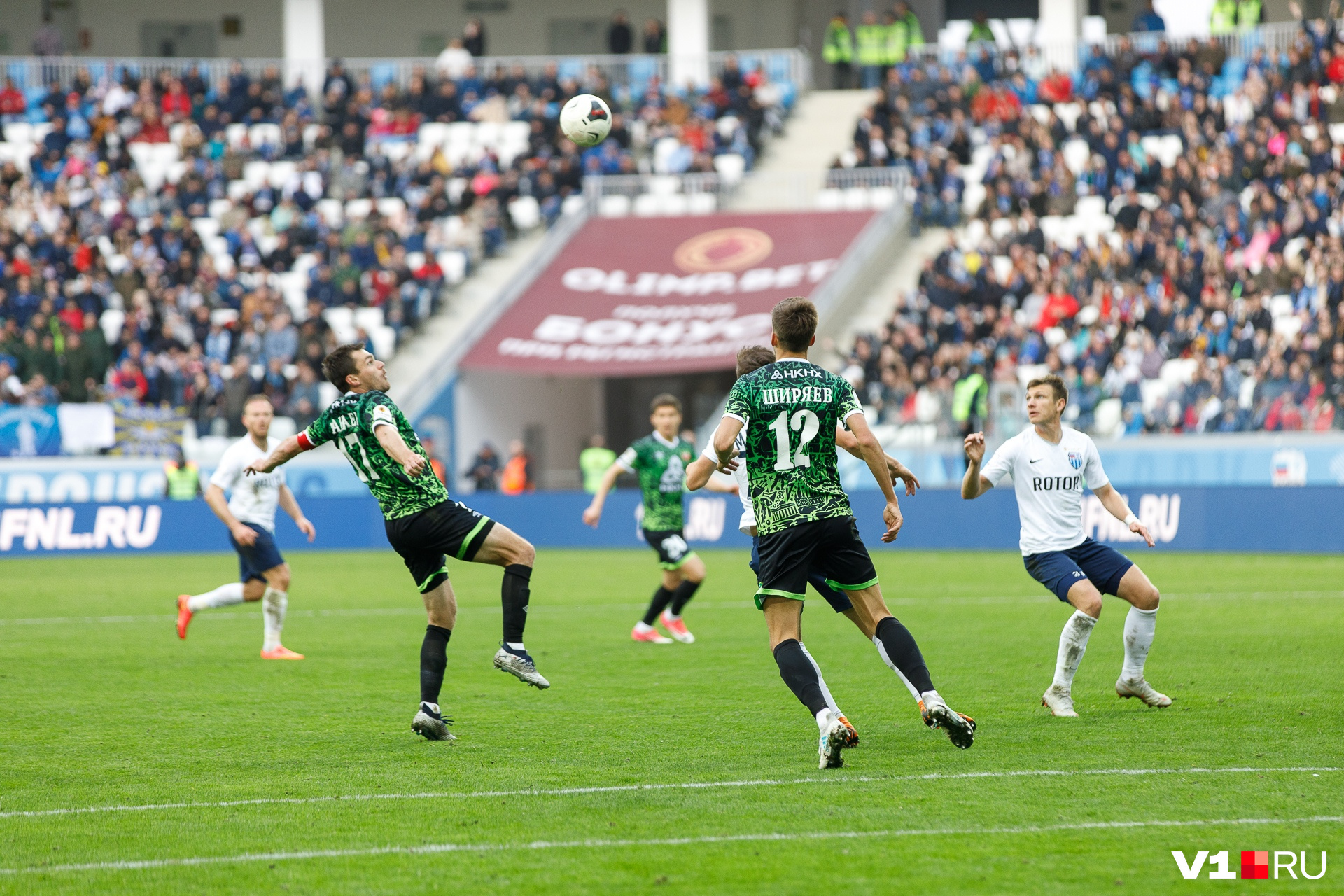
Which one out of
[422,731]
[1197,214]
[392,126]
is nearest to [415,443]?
[422,731]

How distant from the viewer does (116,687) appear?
435 inches

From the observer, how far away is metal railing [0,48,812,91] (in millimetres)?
39344

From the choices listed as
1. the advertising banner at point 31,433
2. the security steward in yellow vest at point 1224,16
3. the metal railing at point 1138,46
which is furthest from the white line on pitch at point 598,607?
the security steward in yellow vest at point 1224,16

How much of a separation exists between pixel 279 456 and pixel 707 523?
17.7m

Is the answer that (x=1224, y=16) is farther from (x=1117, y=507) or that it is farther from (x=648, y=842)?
(x=648, y=842)

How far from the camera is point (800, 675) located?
7531 mm

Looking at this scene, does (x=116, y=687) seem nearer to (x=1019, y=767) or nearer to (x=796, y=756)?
(x=796, y=756)

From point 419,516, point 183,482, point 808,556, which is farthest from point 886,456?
point 183,482

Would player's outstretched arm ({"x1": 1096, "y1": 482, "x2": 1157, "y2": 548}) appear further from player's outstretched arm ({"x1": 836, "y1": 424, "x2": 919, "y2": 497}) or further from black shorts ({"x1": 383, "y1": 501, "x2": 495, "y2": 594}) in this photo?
black shorts ({"x1": 383, "y1": 501, "x2": 495, "y2": 594})

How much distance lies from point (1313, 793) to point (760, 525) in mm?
2714

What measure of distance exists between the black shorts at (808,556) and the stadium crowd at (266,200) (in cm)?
2354

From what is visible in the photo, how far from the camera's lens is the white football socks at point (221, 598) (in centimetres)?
1302

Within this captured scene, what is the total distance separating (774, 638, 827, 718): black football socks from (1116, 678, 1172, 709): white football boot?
254cm

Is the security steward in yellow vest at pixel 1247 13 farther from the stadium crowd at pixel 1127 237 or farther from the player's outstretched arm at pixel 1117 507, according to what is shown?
the player's outstretched arm at pixel 1117 507
